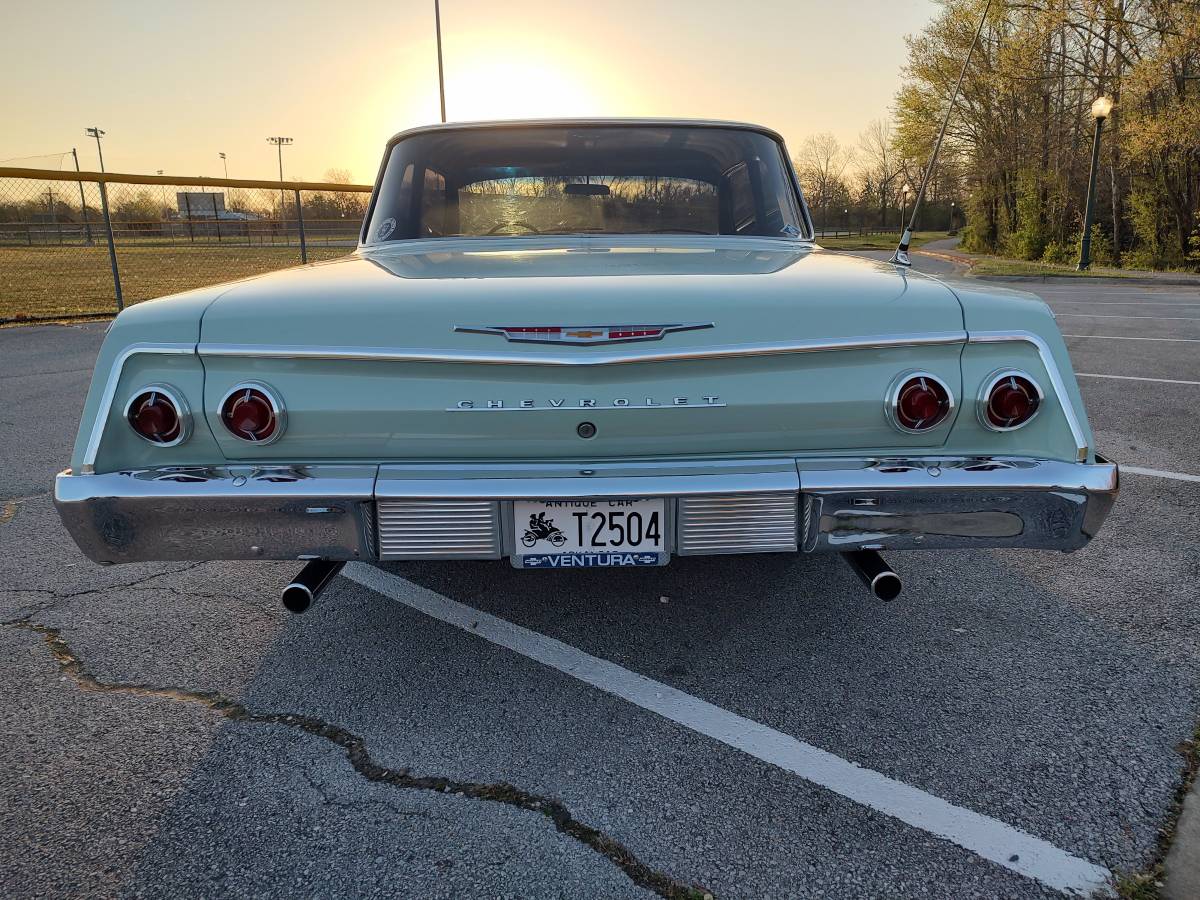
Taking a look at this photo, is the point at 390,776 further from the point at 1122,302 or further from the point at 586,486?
the point at 1122,302

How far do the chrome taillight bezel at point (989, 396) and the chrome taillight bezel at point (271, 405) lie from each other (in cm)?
177

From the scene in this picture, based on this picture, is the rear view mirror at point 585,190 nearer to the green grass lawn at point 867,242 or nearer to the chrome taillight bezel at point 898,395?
the chrome taillight bezel at point 898,395

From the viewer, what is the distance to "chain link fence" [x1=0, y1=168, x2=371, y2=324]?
11.5 meters

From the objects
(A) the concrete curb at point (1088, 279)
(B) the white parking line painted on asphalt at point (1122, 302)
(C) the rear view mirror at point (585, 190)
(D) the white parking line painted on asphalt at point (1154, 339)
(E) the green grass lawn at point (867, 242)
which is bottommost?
(E) the green grass lawn at point (867, 242)

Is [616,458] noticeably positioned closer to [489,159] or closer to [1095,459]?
[1095,459]

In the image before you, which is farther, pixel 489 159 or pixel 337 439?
pixel 489 159

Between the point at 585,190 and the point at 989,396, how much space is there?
76.4 inches

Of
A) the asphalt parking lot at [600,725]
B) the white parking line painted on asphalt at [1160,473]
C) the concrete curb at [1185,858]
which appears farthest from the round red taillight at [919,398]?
the white parking line painted on asphalt at [1160,473]

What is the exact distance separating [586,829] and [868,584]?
100 cm

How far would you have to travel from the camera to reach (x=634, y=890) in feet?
5.48

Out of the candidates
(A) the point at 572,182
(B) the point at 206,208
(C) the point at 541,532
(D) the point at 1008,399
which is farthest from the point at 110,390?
(B) the point at 206,208

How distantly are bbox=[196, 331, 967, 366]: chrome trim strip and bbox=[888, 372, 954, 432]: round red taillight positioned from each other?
3.6 inches

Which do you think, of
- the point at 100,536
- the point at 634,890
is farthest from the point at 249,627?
the point at 634,890

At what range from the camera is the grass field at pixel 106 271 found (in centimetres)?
1286
